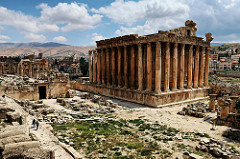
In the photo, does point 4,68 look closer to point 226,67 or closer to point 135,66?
point 135,66

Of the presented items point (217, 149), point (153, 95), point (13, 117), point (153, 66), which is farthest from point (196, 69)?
point (13, 117)

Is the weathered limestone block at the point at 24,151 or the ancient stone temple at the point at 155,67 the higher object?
the ancient stone temple at the point at 155,67

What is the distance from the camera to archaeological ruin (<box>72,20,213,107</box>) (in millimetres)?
27067

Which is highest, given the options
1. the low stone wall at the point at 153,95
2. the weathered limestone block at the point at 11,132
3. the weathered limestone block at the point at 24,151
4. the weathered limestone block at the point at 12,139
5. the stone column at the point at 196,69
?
the stone column at the point at 196,69

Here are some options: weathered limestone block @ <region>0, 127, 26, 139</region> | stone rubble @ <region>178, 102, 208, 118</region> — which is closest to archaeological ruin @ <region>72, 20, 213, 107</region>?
stone rubble @ <region>178, 102, 208, 118</region>

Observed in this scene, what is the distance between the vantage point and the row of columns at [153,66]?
27.3 m

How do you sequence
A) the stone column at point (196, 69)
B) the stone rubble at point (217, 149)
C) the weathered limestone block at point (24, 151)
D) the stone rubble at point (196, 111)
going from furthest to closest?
the stone column at point (196, 69)
the stone rubble at point (196, 111)
the stone rubble at point (217, 149)
the weathered limestone block at point (24, 151)

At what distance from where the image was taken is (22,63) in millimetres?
50688

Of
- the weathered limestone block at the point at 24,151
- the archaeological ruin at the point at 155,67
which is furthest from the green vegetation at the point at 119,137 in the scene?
the archaeological ruin at the point at 155,67

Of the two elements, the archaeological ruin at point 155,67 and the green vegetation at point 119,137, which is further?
the archaeological ruin at point 155,67

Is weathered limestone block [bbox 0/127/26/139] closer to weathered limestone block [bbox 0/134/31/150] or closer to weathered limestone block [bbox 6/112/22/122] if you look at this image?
weathered limestone block [bbox 0/134/31/150]

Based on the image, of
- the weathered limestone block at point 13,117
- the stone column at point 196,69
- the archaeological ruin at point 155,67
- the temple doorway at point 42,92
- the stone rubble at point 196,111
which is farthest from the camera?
the stone column at point 196,69

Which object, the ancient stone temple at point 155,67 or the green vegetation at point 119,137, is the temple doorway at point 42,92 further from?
the green vegetation at point 119,137

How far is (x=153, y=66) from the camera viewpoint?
29016 mm
